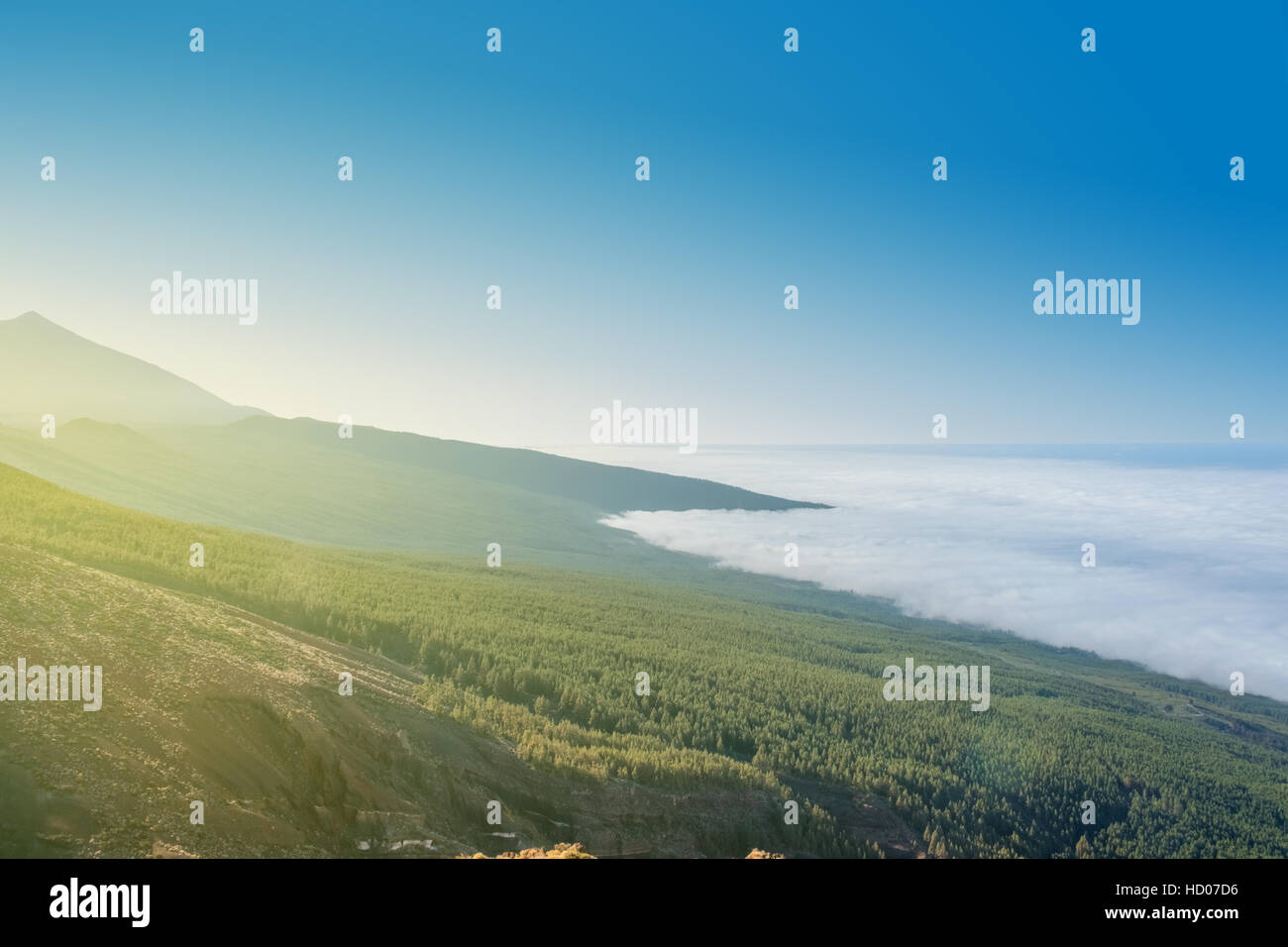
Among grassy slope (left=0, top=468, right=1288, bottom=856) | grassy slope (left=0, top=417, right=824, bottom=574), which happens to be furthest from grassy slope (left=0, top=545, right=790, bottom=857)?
grassy slope (left=0, top=417, right=824, bottom=574)

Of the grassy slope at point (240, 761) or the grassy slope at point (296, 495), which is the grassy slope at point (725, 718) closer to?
the grassy slope at point (240, 761)

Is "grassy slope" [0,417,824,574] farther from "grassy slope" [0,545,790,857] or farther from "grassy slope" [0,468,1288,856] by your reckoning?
"grassy slope" [0,545,790,857]

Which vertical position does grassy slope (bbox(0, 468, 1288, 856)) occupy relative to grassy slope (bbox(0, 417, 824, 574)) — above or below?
below

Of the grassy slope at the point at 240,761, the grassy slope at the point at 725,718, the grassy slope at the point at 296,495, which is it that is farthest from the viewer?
the grassy slope at the point at 296,495

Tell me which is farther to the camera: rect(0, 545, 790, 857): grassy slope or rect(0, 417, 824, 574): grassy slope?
rect(0, 417, 824, 574): grassy slope

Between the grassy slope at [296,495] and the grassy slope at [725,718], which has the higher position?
the grassy slope at [296,495]

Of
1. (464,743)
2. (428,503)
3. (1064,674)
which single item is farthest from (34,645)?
(428,503)

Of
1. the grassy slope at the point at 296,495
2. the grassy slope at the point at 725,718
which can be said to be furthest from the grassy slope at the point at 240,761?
the grassy slope at the point at 296,495

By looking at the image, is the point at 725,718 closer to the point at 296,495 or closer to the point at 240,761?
the point at 240,761
